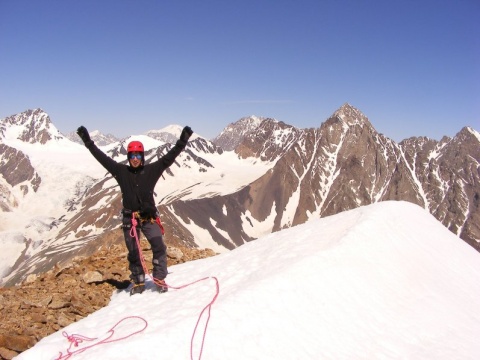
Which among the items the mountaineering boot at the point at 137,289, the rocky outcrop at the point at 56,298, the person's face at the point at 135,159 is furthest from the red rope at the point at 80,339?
the person's face at the point at 135,159

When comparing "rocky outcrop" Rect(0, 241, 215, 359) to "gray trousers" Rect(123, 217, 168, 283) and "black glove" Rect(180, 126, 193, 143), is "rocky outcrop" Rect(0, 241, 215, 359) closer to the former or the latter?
"gray trousers" Rect(123, 217, 168, 283)

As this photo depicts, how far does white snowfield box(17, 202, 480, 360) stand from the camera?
758 centimetres

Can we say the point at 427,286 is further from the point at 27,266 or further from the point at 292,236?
the point at 27,266

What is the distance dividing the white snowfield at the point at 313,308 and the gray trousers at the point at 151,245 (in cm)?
65

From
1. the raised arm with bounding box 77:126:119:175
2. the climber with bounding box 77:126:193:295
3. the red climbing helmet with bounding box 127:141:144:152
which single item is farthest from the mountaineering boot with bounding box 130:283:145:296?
the red climbing helmet with bounding box 127:141:144:152

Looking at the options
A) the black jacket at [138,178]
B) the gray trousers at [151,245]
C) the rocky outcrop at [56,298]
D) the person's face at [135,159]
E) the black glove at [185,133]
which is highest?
the black glove at [185,133]

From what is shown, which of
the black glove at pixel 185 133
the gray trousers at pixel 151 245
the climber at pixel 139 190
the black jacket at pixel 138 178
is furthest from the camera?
the gray trousers at pixel 151 245

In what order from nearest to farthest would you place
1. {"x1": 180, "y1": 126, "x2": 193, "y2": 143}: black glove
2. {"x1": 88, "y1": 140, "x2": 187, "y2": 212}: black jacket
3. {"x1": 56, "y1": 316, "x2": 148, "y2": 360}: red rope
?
{"x1": 56, "y1": 316, "x2": 148, "y2": 360}: red rope → {"x1": 180, "y1": 126, "x2": 193, "y2": 143}: black glove → {"x1": 88, "y1": 140, "x2": 187, "y2": 212}: black jacket

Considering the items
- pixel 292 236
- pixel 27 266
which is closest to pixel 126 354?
pixel 292 236

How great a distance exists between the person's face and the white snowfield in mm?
4063

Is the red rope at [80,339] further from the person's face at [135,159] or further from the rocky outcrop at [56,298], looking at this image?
the person's face at [135,159]

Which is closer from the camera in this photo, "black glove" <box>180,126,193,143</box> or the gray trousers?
"black glove" <box>180,126,193,143</box>

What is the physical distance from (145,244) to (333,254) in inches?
503

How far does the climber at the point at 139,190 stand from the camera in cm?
1084
